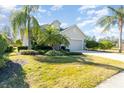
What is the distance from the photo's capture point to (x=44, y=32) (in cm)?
1795

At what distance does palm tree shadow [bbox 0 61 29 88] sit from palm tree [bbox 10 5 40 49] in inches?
154

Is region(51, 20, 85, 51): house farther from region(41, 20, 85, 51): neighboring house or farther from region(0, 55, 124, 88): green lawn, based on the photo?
region(0, 55, 124, 88): green lawn

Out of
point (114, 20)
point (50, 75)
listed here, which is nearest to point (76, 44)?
point (114, 20)

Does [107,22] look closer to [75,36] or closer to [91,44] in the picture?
[75,36]

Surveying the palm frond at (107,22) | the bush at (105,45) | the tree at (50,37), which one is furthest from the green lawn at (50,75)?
the bush at (105,45)

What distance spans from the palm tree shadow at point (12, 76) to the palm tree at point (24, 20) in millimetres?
3922

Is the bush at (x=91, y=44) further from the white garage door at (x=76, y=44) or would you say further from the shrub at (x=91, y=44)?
the white garage door at (x=76, y=44)

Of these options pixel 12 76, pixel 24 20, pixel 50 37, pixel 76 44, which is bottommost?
pixel 12 76

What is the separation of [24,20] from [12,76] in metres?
6.61

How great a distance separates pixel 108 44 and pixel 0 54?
1984 centimetres

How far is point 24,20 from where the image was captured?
17203mm

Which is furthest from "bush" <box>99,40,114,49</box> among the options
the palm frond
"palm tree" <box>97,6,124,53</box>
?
the palm frond
